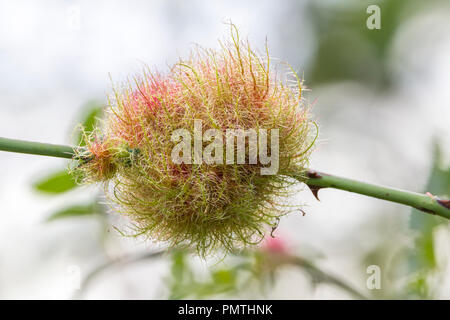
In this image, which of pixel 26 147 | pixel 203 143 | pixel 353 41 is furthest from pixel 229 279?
pixel 353 41

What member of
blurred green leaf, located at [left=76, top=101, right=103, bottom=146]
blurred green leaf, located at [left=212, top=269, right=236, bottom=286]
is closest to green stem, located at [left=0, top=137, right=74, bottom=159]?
blurred green leaf, located at [left=76, top=101, right=103, bottom=146]

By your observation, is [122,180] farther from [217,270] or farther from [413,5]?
[413,5]

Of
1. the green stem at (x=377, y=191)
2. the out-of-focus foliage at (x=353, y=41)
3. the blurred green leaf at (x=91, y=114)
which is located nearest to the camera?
the green stem at (x=377, y=191)

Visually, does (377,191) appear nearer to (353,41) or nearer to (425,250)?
(425,250)

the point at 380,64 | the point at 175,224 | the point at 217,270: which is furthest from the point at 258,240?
the point at 380,64
